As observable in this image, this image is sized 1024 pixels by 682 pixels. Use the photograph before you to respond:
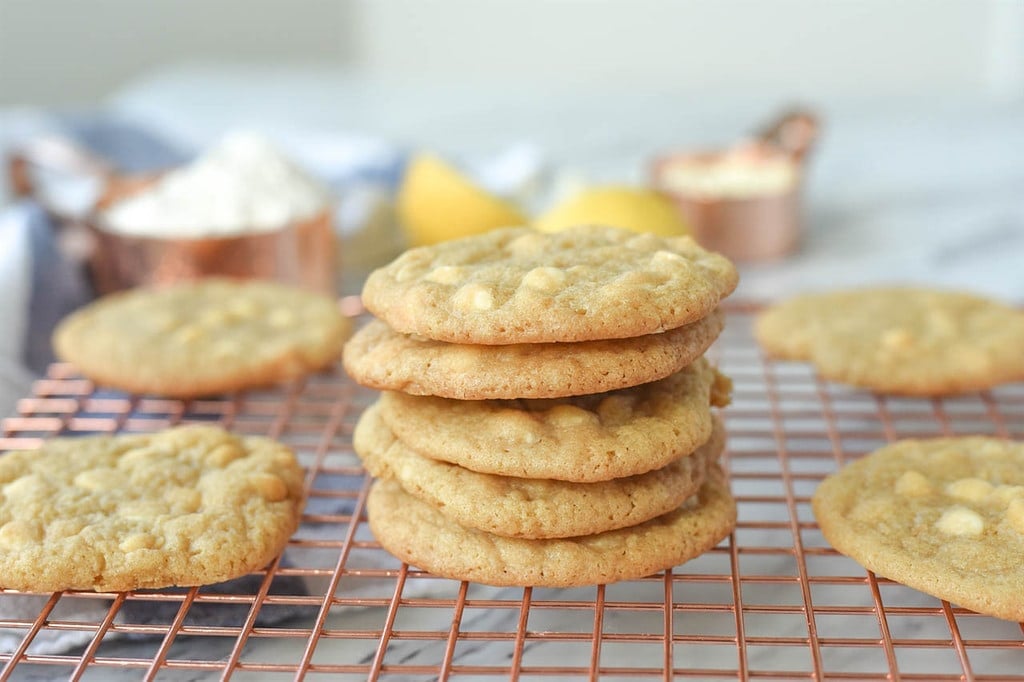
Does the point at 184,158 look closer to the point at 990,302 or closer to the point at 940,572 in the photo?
the point at 990,302

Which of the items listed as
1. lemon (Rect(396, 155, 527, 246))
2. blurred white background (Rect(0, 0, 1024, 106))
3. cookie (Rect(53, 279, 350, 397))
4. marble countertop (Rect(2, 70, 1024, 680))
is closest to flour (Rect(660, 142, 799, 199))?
marble countertop (Rect(2, 70, 1024, 680))

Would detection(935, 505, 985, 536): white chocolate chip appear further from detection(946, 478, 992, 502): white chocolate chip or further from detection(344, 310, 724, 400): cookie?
detection(344, 310, 724, 400): cookie

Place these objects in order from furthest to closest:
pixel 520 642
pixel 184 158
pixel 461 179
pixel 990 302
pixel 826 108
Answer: pixel 826 108, pixel 184 158, pixel 461 179, pixel 990 302, pixel 520 642

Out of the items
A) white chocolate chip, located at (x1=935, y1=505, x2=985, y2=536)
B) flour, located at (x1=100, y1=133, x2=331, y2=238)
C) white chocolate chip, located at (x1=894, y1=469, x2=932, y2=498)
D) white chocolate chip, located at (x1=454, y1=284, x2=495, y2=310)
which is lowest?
white chocolate chip, located at (x1=894, y1=469, x2=932, y2=498)

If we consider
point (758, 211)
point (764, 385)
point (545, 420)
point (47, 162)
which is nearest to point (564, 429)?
point (545, 420)

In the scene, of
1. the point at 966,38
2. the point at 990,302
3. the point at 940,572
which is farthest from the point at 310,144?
the point at 966,38

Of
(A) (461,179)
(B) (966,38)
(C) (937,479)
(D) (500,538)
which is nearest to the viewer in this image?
(D) (500,538)
